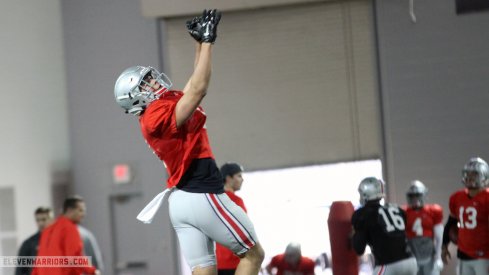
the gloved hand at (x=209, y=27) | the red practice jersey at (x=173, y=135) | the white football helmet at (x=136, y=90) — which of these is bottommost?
the red practice jersey at (x=173, y=135)

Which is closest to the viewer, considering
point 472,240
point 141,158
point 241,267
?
point 241,267

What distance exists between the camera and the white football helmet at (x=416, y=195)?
10430mm

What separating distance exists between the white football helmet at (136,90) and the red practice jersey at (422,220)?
600cm

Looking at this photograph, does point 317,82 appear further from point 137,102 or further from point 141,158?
point 137,102

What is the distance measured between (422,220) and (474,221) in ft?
6.44

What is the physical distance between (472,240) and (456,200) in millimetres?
412

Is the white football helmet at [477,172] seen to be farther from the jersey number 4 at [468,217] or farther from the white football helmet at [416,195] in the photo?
the white football helmet at [416,195]

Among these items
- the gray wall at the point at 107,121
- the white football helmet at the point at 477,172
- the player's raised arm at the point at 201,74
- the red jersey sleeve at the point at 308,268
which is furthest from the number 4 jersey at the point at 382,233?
the gray wall at the point at 107,121

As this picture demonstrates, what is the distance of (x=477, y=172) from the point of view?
8.29 m

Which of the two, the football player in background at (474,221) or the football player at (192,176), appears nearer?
the football player at (192,176)

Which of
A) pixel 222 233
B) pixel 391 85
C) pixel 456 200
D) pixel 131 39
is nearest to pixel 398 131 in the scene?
pixel 391 85

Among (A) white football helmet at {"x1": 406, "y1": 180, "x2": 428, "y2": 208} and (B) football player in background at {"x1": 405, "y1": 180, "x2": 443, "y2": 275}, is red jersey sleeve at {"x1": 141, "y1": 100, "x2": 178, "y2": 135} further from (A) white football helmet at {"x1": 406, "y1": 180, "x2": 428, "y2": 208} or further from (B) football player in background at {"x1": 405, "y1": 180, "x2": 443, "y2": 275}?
(A) white football helmet at {"x1": 406, "y1": 180, "x2": 428, "y2": 208}

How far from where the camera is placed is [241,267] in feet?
15.5

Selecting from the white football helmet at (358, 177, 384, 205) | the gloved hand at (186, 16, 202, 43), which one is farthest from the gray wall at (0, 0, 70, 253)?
the gloved hand at (186, 16, 202, 43)
